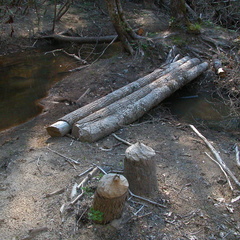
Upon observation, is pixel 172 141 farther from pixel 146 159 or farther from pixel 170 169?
pixel 146 159

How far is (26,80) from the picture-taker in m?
10.6

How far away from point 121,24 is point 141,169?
7.67 metres

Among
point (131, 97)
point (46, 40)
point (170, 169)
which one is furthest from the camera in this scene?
point (46, 40)

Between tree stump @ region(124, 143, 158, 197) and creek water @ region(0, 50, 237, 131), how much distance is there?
12.3 ft

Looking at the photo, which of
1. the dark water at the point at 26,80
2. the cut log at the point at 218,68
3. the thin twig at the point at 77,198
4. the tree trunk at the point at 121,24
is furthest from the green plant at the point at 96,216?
the tree trunk at the point at 121,24

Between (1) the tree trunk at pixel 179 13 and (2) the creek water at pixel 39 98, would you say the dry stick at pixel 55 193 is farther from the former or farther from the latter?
(1) the tree trunk at pixel 179 13

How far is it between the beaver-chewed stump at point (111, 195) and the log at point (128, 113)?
2390mm

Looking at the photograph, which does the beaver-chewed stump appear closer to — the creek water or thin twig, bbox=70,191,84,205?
thin twig, bbox=70,191,84,205

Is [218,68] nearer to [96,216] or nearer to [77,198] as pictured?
[77,198]

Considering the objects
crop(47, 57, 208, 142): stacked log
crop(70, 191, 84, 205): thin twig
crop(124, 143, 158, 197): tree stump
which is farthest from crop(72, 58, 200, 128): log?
crop(124, 143, 158, 197): tree stump

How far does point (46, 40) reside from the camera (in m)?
14.9

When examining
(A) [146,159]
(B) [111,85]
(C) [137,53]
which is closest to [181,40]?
(C) [137,53]

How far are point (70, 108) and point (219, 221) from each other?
4.91m

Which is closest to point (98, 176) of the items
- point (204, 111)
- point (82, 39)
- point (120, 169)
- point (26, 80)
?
point (120, 169)
